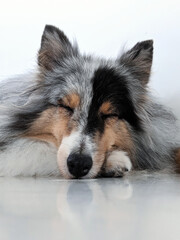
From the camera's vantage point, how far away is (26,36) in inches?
168

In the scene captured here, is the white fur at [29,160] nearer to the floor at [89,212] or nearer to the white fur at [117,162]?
the white fur at [117,162]

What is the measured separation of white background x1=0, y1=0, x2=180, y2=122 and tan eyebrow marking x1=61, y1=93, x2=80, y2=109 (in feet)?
3.35

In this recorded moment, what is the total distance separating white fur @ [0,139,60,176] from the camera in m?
2.50

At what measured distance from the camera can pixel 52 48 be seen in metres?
2.86

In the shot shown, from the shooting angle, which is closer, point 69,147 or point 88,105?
point 69,147

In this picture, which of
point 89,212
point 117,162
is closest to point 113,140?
point 117,162

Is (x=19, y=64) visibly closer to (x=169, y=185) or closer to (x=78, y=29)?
(x=78, y=29)

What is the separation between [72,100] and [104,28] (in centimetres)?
164

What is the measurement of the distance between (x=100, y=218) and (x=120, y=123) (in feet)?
4.71

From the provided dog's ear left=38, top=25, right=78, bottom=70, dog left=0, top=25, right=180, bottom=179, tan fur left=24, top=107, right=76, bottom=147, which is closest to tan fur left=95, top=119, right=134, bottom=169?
dog left=0, top=25, right=180, bottom=179

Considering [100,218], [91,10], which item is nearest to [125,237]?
[100,218]

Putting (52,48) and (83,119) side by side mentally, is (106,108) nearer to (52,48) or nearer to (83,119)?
(83,119)

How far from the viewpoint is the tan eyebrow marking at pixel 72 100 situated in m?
2.52

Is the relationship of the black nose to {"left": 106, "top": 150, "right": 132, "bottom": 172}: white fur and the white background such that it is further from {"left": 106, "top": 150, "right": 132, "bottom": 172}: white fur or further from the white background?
the white background
